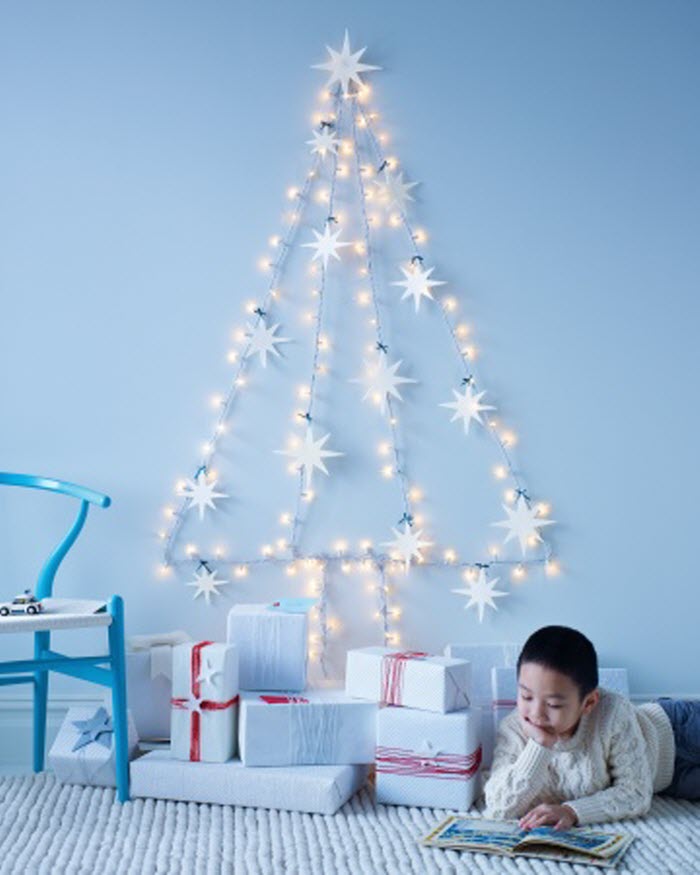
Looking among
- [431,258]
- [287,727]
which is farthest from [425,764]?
[431,258]

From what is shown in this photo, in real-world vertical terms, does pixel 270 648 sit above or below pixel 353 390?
below

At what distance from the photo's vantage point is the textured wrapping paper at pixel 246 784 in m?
2.17

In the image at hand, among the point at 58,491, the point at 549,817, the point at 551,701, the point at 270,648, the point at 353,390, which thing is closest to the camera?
the point at 549,817

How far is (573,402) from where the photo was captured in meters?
2.70

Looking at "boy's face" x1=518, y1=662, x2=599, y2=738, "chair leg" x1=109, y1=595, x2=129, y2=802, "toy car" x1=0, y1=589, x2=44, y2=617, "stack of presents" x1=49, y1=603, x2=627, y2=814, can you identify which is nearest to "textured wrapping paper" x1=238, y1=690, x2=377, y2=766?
"stack of presents" x1=49, y1=603, x2=627, y2=814

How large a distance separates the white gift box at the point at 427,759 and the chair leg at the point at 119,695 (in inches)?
20.3

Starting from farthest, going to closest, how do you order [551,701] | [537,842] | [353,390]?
[353,390], [551,701], [537,842]

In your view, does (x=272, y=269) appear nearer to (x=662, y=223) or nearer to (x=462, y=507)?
(x=462, y=507)

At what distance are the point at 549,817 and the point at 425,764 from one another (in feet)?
1.04

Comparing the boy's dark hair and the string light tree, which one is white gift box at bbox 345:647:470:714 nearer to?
the boy's dark hair

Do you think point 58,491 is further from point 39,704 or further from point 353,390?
point 353,390

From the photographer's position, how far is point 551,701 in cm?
210

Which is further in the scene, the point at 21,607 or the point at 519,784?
the point at 21,607

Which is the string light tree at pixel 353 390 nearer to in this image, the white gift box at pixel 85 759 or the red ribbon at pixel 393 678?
the red ribbon at pixel 393 678
